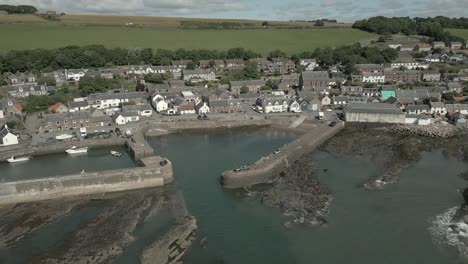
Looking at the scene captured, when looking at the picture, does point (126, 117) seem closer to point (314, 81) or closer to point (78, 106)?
point (78, 106)

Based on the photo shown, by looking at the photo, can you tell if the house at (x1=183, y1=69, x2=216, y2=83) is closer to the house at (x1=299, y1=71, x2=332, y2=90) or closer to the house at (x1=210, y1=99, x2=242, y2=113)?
the house at (x1=299, y1=71, x2=332, y2=90)

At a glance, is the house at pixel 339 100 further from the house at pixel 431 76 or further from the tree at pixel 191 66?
the tree at pixel 191 66

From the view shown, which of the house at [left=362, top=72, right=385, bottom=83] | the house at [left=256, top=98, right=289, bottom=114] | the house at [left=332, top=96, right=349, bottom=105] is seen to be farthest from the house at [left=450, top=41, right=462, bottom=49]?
the house at [left=256, top=98, right=289, bottom=114]

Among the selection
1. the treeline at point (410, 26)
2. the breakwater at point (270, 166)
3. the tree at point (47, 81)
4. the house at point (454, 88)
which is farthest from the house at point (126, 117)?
the treeline at point (410, 26)

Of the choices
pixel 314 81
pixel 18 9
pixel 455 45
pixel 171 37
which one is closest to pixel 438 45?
pixel 455 45

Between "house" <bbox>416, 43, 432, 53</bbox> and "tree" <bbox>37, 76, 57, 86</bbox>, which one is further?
"house" <bbox>416, 43, 432, 53</bbox>

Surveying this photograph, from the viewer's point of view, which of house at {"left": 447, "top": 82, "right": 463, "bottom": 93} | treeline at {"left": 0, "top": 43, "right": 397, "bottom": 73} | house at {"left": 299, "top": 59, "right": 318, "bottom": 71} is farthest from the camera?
house at {"left": 299, "top": 59, "right": 318, "bottom": 71}
